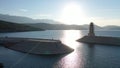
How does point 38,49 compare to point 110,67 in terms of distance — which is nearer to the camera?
point 110,67

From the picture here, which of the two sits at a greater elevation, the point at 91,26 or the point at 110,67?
the point at 91,26

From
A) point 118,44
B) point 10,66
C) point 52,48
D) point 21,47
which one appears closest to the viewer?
point 10,66

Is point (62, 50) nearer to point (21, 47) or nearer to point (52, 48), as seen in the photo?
point (52, 48)

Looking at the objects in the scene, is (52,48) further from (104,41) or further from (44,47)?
(104,41)

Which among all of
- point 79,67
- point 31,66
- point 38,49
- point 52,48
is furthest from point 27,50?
point 79,67

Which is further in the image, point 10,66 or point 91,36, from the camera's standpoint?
point 91,36

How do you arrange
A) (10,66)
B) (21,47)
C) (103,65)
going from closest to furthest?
(10,66) → (103,65) → (21,47)

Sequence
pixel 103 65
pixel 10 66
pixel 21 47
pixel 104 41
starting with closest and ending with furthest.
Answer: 1. pixel 10 66
2. pixel 103 65
3. pixel 21 47
4. pixel 104 41

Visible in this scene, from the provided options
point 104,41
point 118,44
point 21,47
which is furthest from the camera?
point 104,41

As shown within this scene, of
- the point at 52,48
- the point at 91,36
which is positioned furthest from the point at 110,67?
the point at 91,36

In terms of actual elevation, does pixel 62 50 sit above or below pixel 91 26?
below
